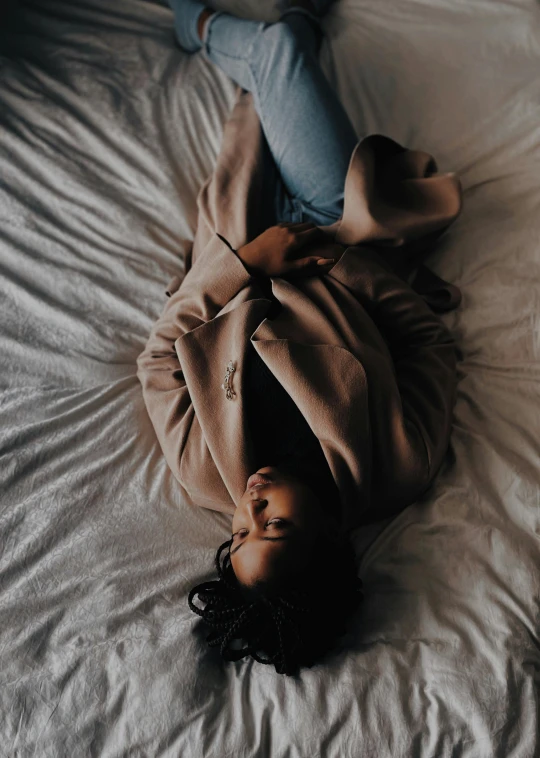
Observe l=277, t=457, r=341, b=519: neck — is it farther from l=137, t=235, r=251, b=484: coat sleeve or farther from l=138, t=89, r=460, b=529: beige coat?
l=137, t=235, r=251, b=484: coat sleeve

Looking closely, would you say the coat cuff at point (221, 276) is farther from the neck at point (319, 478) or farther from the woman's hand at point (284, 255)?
the neck at point (319, 478)

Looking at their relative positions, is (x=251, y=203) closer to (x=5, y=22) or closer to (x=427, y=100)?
(x=427, y=100)

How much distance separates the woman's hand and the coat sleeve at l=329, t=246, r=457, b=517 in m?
0.04

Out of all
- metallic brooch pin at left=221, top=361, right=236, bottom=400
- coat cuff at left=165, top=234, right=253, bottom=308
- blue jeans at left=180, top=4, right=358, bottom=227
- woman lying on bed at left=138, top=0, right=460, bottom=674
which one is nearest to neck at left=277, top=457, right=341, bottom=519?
woman lying on bed at left=138, top=0, right=460, bottom=674

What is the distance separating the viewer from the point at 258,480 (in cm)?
93

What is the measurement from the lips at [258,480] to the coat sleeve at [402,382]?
180 millimetres

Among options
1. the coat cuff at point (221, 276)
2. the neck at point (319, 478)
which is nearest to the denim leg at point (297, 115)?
the coat cuff at point (221, 276)

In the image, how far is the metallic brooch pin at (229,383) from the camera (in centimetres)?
103

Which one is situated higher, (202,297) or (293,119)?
(293,119)

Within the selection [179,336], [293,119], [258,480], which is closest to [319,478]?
[258,480]

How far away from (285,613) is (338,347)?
1.28 ft

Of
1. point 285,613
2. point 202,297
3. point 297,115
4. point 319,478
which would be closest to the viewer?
point 285,613

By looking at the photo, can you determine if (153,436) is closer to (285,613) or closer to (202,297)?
(202,297)

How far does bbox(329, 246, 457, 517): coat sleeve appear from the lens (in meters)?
1.00
